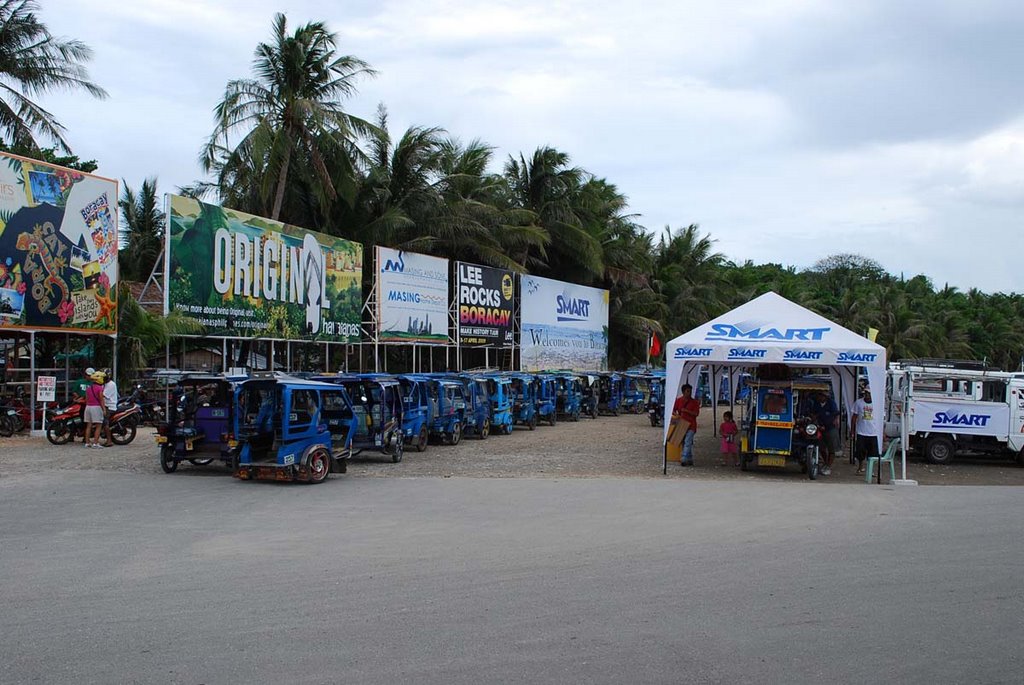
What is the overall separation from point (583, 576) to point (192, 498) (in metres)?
7.41

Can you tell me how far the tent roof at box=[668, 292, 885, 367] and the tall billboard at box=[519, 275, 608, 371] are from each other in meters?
21.7

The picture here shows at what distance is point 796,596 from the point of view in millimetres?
7887

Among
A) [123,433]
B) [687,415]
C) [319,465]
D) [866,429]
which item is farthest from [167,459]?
[866,429]

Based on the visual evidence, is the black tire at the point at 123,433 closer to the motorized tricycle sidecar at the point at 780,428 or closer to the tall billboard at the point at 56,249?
the tall billboard at the point at 56,249

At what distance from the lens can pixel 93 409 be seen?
20734 millimetres

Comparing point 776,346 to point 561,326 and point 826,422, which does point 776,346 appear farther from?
point 561,326

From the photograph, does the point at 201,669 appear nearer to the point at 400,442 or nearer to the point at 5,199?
the point at 400,442

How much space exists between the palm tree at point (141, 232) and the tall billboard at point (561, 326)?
61.0 feet

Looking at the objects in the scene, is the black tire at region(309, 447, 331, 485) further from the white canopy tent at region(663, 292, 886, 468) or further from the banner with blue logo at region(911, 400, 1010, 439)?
the banner with blue logo at region(911, 400, 1010, 439)

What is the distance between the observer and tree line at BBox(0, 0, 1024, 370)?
3228 cm

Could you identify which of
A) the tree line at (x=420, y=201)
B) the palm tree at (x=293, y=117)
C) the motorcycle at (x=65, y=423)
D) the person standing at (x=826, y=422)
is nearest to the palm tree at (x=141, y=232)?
the tree line at (x=420, y=201)

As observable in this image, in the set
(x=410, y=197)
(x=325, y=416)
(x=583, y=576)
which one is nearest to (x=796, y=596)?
(x=583, y=576)

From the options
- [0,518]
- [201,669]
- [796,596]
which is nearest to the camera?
[201,669]

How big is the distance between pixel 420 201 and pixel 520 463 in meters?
21.8
